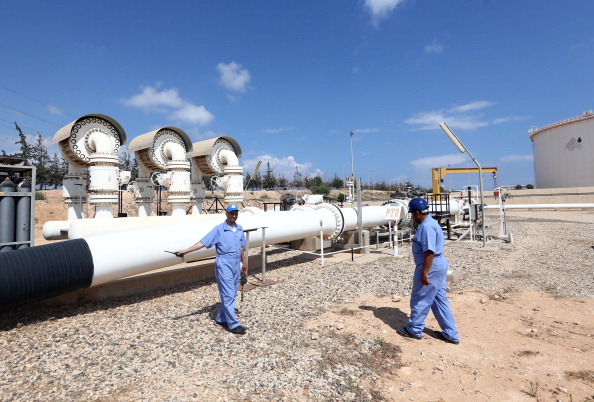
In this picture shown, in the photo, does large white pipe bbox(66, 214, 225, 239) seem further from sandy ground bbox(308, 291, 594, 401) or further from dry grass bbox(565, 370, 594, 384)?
dry grass bbox(565, 370, 594, 384)

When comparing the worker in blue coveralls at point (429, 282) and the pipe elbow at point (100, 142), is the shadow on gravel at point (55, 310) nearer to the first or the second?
the worker in blue coveralls at point (429, 282)

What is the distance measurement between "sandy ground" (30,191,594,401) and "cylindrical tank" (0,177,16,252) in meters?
5.57

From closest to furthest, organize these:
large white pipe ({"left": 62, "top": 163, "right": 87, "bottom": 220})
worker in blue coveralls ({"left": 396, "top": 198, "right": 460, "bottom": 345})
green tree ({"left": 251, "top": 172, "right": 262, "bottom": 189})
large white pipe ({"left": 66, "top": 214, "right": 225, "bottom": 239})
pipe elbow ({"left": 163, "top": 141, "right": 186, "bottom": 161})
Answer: worker in blue coveralls ({"left": 396, "top": 198, "right": 460, "bottom": 345})
large white pipe ({"left": 66, "top": 214, "right": 225, "bottom": 239})
large white pipe ({"left": 62, "top": 163, "right": 87, "bottom": 220})
pipe elbow ({"left": 163, "top": 141, "right": 186, "bottom": 161})
green tree ({"left": 251, "top": 172, "right": 262, "bottom": 189})

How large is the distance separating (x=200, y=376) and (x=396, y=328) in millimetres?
2659

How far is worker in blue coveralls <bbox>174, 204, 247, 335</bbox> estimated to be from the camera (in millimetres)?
4316

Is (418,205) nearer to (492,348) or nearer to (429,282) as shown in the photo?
(429,282)

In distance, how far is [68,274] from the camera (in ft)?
15.4

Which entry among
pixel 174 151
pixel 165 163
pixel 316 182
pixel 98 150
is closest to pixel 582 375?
pixel 98 150

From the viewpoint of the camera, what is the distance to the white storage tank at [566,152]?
4484 centimetres

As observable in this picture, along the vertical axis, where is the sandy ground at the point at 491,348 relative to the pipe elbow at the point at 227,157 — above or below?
below

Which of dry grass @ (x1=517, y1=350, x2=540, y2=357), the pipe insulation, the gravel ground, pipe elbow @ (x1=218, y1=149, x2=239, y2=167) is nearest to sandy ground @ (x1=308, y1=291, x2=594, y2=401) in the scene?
dry grass @ (x1=517, y1=350, x2=540, y2=357)

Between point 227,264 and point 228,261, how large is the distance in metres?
0.04

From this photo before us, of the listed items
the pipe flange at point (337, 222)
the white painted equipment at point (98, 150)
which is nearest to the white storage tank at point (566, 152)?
the pipe flange at point (337, 222)

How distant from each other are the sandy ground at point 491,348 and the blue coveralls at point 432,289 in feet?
0.64
